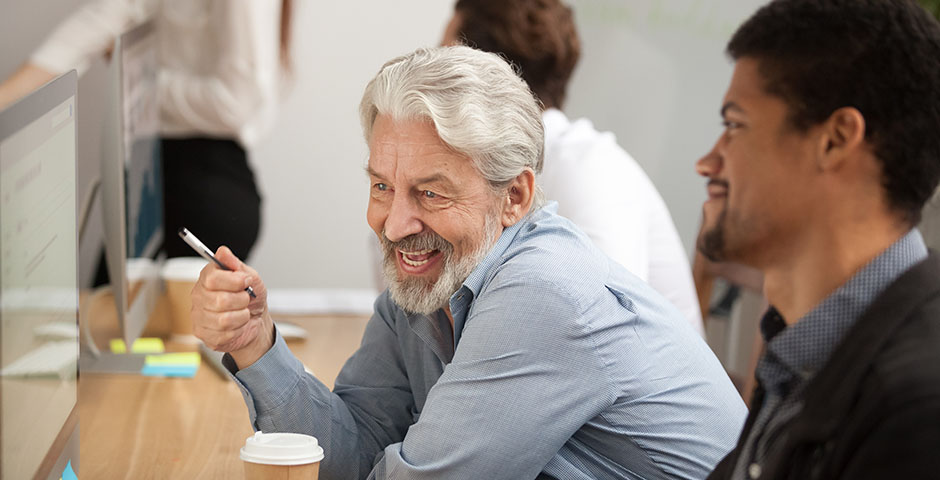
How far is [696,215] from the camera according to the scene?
3.80 meters

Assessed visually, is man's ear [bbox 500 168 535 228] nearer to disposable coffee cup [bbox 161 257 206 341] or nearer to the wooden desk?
the wooden desk

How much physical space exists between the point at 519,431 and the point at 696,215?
2.76 meters

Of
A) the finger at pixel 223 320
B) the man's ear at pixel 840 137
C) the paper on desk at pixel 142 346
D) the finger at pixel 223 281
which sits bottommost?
the paper on desk at pixel 142 346

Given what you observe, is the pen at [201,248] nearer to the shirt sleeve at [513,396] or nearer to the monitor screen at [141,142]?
the shirt sleeve at [513,396]

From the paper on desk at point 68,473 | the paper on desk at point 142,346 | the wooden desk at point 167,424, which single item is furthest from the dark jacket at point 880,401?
the paper on desk at point 142,346

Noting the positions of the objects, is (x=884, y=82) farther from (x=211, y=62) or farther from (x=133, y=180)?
(x=211, y=62)

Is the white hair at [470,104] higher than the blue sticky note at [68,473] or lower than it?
higher

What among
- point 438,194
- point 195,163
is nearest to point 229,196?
point 195,163

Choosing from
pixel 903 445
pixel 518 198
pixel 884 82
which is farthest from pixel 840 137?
pixel 518 198

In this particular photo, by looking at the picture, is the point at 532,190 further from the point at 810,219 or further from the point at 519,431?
the point at 810,219

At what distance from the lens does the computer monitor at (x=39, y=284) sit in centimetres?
91

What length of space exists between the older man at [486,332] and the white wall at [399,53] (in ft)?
7.50

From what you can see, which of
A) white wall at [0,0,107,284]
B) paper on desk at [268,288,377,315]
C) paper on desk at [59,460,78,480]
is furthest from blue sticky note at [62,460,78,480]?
white wall at [0,0,107,284]

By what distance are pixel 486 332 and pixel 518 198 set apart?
0.92 ft
